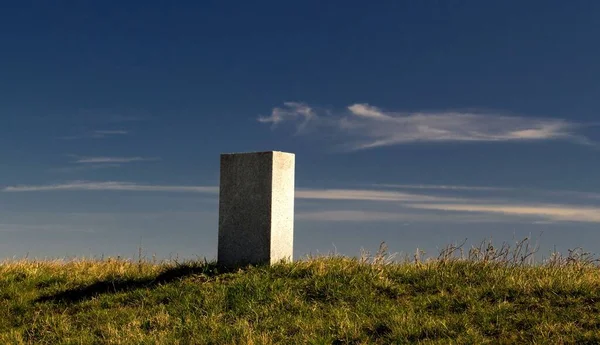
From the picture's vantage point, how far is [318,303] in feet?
31.8

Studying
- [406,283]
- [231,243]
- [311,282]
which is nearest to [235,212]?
[231,243]

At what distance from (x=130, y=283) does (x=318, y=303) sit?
4.21 metres

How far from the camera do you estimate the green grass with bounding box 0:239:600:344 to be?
8.31 m

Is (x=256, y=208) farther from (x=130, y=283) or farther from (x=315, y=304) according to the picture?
(x=315, y=304)

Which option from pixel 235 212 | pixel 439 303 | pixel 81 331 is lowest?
pixel 81 331

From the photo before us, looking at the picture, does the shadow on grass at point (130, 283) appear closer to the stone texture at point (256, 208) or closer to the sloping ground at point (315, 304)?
the sloping ground at point (315, 304)

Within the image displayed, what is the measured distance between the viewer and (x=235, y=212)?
1234cm

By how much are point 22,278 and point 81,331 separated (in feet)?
13.3

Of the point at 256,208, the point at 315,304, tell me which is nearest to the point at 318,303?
the point at 315,304

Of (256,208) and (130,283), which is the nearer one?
(130,283)

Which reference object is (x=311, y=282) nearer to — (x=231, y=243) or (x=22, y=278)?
(x=231, y=243)

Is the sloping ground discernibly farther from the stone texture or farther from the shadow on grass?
the stone texture

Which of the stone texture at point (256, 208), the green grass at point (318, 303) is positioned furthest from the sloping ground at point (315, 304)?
the stone texture at point (256, 208)

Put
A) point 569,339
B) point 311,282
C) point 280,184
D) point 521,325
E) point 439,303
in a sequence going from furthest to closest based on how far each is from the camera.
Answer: point 280,184, point 311,282, point 439,303, point 521,325, point 569,339
